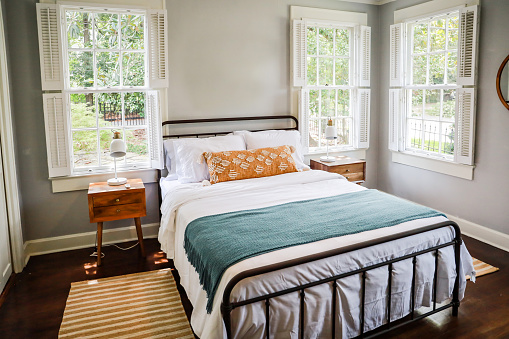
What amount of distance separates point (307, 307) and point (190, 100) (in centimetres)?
283

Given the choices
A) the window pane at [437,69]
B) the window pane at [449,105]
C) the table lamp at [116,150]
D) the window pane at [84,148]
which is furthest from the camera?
the window pane at [437,69]

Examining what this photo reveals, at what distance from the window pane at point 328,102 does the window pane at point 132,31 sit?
227 centimetres

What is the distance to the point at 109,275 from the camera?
3.67 meters

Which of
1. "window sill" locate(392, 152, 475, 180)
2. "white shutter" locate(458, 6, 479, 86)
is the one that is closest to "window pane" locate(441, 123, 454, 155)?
"window sill" locate(392, 152, 475, 180)

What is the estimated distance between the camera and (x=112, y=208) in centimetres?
382

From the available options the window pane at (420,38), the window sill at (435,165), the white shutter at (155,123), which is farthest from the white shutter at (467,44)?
the white shutter at (155,123)

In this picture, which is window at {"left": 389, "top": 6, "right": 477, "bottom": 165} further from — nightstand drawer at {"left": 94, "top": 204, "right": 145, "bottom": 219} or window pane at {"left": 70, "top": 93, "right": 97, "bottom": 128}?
window pane at {"left": 70, "top": 93, "right": 97, "bottom": 128}

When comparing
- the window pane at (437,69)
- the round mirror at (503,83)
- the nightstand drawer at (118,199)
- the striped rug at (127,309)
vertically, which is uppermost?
the window pane at (437,69)

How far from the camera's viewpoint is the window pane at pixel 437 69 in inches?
182

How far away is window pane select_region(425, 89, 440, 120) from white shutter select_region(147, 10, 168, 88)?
2.98 meters

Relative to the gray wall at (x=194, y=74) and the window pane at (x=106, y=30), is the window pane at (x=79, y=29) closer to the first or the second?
the window pane at (x=106, y=30)

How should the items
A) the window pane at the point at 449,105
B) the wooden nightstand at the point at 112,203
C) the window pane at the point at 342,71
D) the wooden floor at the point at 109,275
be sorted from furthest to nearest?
the window pane at the point at 342,71 → the window pane at the point at 449,105 → the wooden nightstand at the point at 112,203 → the wooden floor at the point at 109,275

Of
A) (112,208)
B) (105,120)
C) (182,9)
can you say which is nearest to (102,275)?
(112,208)

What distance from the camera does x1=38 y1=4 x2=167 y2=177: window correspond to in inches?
154
